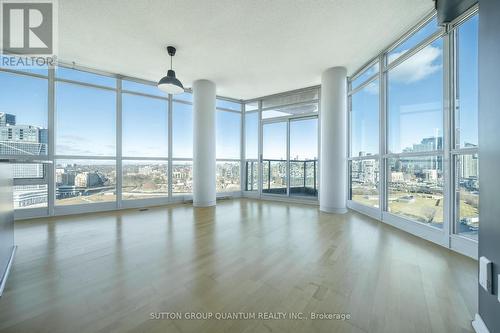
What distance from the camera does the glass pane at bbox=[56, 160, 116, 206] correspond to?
4.53 metres

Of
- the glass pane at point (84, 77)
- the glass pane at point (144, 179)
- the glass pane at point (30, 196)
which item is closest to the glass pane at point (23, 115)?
the glass pane at point (84, 77)

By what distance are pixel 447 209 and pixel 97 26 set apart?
5.78 metres

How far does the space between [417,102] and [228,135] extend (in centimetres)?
496

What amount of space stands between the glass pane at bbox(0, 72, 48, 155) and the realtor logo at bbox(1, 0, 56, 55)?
1.83ft

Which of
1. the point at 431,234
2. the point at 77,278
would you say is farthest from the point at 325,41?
the point at 77,278

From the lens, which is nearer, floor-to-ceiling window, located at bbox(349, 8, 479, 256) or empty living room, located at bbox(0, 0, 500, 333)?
empty living room, located at bbox(0, 0, 500, 333)

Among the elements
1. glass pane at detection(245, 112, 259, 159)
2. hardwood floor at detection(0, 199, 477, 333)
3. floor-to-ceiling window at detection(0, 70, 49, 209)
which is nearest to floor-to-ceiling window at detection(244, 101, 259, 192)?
glass pane at detection(245, 112, 259, 159)

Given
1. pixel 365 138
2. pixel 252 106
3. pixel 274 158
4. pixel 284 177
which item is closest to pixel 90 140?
pixel 252 106

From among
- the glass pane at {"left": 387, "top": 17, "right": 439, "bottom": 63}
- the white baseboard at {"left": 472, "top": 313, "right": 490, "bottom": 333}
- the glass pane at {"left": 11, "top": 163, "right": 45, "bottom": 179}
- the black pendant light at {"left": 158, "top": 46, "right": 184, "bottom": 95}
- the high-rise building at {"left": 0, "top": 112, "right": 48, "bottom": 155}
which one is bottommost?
the white baseboard at {"left": 472, "top": 313, "right": 490, "bottom": 333}

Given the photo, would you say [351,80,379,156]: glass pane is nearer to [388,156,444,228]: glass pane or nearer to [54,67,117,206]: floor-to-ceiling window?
[388,156,444,228]: glass pane

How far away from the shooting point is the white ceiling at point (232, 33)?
2.84m

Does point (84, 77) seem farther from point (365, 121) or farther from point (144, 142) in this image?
point (365, 121)

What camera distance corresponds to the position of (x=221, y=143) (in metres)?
6.77

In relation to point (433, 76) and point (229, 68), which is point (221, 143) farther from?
point (433, 76)
